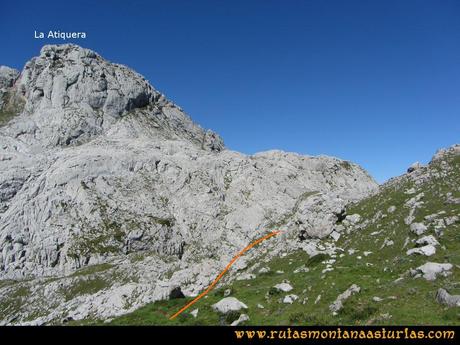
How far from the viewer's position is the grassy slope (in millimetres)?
19469

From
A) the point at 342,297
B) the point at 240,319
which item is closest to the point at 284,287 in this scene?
the point at 240,319

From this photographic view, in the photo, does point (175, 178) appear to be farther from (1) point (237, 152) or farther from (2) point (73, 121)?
(2) point (73, 121)

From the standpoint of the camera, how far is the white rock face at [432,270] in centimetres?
2191

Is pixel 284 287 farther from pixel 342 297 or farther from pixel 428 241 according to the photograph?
pixel 428 241

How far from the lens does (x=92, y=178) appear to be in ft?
412

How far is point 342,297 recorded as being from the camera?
23.0 meters

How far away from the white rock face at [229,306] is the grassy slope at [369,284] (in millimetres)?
662

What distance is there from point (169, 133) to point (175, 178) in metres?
65.7

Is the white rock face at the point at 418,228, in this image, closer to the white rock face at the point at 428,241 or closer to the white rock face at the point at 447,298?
the white rock face at the point at 428,241

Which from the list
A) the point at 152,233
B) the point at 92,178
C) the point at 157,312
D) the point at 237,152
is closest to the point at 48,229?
the point at 92,178

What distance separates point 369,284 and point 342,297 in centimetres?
256

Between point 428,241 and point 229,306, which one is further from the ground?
point 428,241

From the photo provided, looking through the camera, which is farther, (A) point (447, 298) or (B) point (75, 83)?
(B) point (75, 83)
